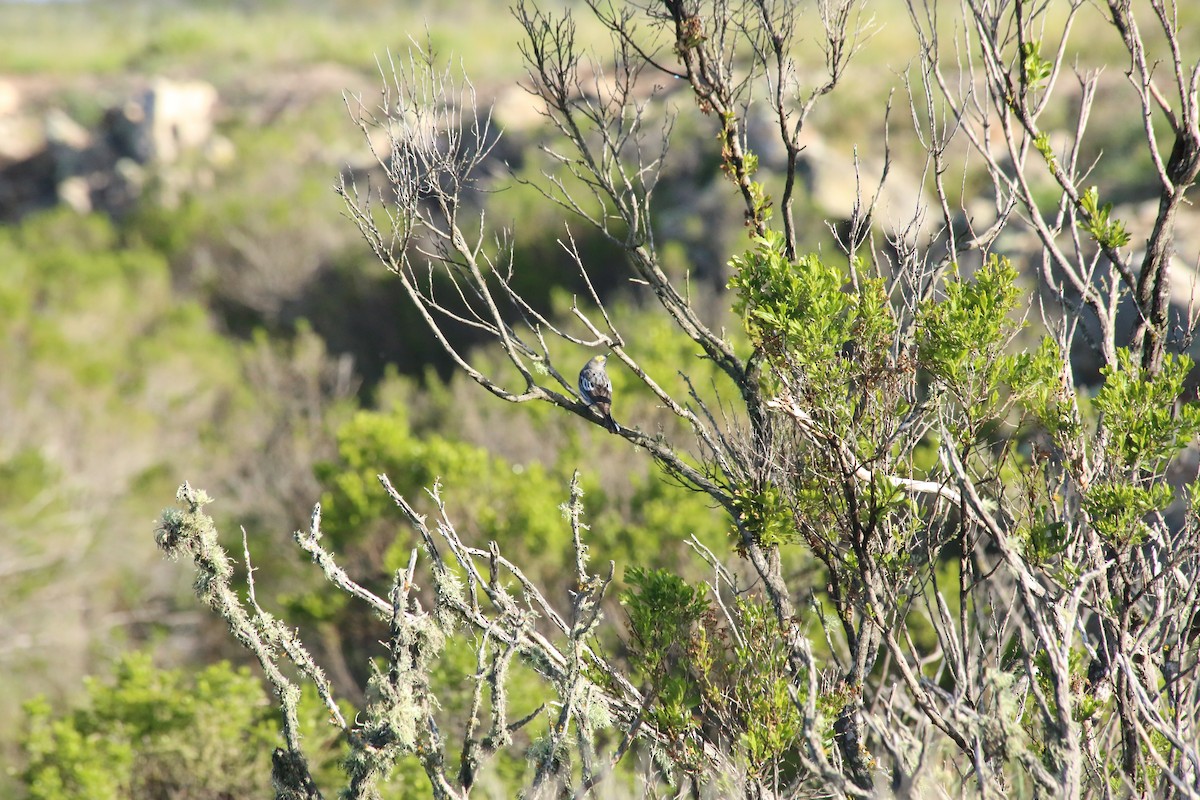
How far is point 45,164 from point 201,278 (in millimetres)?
9638

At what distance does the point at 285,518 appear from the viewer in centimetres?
997

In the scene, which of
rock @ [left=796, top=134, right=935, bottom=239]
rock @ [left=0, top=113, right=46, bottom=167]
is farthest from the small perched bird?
rock @ [left=0, top=113, right=46, bottom=167]

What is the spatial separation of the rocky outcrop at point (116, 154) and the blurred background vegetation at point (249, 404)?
13 cm

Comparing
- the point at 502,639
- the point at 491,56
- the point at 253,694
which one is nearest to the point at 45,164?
the point at 491,56

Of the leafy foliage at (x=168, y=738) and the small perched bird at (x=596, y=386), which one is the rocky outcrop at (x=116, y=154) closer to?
the leafy foliage at (x=168, y=738)

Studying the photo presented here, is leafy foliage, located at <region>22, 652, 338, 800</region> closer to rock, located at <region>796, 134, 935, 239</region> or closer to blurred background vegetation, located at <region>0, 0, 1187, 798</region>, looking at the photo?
blurred background vegetation, located at <region>0, 0, 1187, 798</region>

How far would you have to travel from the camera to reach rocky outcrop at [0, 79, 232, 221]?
23781mm

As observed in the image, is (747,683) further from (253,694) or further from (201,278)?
(201,278)

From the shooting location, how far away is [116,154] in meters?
25.2

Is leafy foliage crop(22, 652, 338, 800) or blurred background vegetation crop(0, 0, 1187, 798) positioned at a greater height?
A: blurred background vegetation crop(0, 0, 1187, 798)

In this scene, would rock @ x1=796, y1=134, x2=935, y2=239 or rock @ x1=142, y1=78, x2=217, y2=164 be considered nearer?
rock @ x1=796, y1=134, x2=935, y2=239

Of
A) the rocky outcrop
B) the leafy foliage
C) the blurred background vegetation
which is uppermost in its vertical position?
the rocky outcrop

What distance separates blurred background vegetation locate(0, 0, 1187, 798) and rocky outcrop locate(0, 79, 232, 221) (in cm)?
13

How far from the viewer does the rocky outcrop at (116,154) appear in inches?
936
